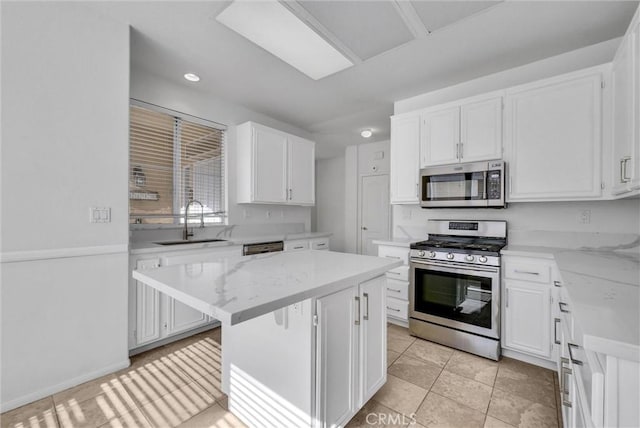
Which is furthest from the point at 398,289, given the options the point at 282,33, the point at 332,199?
the point at 332,199

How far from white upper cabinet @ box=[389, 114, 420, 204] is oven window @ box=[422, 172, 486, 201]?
14 centimetres

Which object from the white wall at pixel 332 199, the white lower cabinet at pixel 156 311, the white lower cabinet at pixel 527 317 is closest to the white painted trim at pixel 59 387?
the white lower cabinet at pixel 156 311

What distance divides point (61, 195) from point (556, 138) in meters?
3.81

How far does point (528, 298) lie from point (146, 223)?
11.9 ft

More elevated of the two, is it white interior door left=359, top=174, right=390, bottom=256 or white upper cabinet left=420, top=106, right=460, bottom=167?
white upper cabinet left=420, top=106, right=460, bottom=167

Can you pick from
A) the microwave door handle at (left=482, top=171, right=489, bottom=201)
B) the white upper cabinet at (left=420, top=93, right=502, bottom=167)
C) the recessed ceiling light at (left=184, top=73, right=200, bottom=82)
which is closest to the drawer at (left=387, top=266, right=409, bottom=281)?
the microwave door handle at (left=482, top=171, right=489, bottom=201)

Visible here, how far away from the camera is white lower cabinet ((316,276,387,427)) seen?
1.29 meters

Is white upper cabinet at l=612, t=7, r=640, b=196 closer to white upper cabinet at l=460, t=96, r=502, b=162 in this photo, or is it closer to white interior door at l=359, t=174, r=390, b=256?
white upper cabinet at l=460, t=96, r=502, b=162

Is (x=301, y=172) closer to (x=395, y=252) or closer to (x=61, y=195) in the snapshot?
(x=395, y=252)

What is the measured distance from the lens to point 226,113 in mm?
3555

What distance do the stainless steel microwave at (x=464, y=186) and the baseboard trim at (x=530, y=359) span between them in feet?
4.20

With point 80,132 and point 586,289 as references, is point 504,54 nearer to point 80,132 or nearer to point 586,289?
point 586,289

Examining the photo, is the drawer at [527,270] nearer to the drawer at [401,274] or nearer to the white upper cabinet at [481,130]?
the drawer at [401,274]

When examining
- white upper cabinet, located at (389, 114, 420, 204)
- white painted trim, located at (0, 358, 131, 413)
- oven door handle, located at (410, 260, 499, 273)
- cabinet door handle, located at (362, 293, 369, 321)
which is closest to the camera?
cabinet door handle, located at (362, 293, 369, 321)
